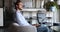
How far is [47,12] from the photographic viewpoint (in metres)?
2.33

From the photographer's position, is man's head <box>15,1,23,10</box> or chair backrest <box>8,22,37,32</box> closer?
chair backrest <box>8,22,37,32</box>

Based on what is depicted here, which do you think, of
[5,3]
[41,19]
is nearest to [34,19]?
[41,19]

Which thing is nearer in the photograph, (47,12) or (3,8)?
(47,12)

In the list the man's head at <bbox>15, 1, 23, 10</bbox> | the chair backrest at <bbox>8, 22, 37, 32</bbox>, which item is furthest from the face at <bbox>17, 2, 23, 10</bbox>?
the chair backrest at <bbox>8, 22, 37, 32</bbox>

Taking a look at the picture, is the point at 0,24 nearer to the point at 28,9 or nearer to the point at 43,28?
the point at 28,9

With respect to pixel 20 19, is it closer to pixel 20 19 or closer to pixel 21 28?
pixel 20 19

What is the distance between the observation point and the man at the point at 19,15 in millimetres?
2268

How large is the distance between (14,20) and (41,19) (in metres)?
0.44

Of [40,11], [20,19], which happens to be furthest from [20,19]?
A: [40,11]

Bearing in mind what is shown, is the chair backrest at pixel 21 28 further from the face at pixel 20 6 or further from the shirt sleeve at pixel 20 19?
the face at pixel 20 6

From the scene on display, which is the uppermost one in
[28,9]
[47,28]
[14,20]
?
[28,9]

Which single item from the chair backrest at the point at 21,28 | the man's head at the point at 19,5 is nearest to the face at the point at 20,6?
the man's head at the point at 19,5

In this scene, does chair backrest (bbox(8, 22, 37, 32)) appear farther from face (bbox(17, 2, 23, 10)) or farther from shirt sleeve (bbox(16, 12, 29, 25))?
face (bbox(17, 2, 23, 10))

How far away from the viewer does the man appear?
2268 millimetres
